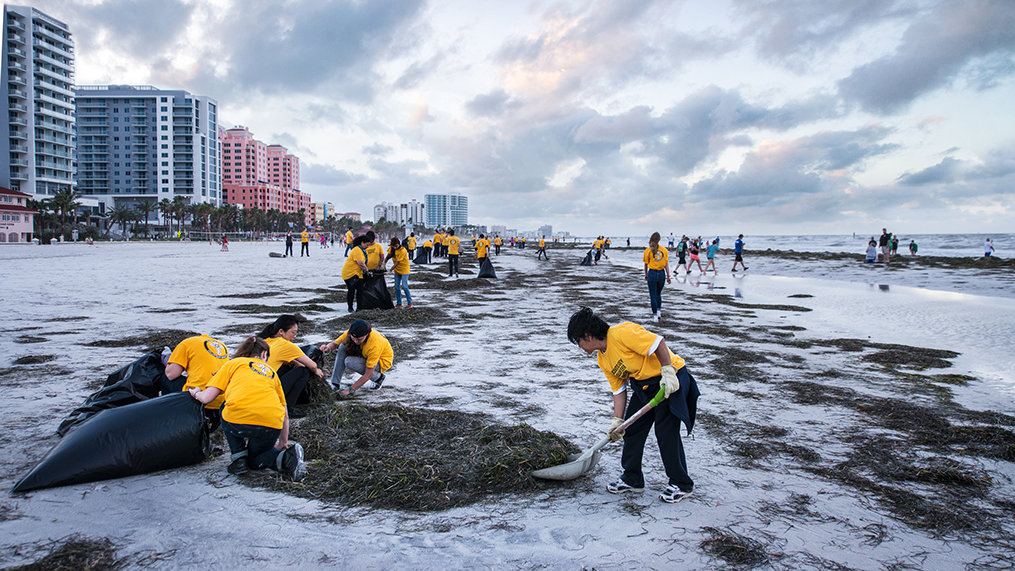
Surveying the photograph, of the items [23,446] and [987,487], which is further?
[23,446]

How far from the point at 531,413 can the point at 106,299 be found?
496 inches

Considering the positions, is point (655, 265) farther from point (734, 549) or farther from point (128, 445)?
point (128, 445)

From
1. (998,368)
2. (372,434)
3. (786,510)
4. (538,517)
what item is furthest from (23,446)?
(998,368)

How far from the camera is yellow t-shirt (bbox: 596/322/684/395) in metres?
3.55

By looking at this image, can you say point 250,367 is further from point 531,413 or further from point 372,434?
point 531,413

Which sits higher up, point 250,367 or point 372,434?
point 250,367

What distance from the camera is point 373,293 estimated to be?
468 inches

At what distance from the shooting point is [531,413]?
559cm

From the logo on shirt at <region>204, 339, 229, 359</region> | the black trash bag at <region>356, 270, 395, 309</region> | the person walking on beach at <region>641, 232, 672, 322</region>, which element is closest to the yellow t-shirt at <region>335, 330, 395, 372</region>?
the logo on shirt at <region>204, 339, 229, 359</region>

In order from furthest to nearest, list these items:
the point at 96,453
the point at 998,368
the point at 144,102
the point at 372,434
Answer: the point at 144,102 < the point at 998,368 < the point at 372,434 < the point at 96,453

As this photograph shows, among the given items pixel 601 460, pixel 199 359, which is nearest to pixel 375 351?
pixel 199 359

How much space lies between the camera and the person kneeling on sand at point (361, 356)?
5.98m

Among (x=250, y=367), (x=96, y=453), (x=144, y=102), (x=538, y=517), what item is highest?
(x=144, y=102)

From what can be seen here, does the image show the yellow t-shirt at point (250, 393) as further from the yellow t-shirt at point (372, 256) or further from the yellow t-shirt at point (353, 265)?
the yellow t-shirt at point (372, 256)
